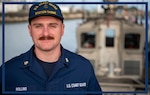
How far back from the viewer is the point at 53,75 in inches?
44.3

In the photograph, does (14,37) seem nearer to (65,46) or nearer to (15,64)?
(15,64)

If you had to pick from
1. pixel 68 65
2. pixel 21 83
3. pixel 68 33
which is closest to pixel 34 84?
pixel 21 83

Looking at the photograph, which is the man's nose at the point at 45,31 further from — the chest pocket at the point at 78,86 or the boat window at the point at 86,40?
the boat window at the point at 86,40

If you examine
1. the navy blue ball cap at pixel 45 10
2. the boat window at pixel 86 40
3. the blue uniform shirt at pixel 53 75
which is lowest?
A: the blue uniform shirt at pixel 53 75

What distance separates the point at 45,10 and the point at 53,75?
27 centimetres

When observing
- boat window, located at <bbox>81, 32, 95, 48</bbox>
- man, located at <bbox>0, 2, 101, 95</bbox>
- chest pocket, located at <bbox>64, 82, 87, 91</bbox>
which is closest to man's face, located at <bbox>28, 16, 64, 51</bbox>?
man, located at <bbox>0, 2, 101, 95</bbox>

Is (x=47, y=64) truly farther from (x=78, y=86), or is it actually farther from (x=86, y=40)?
(x=86, y=40)

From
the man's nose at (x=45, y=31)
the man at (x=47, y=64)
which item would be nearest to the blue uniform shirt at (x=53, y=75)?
the man at (x=47, y=64)

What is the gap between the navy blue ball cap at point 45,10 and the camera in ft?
3.59

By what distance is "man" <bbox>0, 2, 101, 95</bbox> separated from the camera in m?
1.11

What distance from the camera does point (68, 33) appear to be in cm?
126

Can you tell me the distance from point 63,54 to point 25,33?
20 centimetres

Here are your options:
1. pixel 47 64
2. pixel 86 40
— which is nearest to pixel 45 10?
pixel 47 64

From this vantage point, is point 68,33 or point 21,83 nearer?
point 21,83
